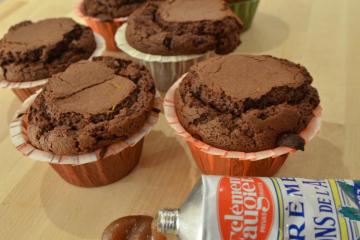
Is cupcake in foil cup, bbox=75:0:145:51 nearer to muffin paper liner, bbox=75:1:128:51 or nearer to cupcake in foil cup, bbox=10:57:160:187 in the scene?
muffin paper liner, bbox=75:1:128:51

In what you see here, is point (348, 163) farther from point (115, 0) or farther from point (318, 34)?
point (115, 0)

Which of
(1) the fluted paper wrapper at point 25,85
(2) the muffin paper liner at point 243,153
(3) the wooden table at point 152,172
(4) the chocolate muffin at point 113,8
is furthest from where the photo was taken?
(4) the chocolate muffin at point 113,8

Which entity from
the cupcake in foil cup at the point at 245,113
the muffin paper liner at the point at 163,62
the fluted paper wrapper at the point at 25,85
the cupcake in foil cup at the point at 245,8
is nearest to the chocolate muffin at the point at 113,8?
the muffin paper liner at the point at 163,62

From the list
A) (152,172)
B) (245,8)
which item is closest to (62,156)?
(152,172)

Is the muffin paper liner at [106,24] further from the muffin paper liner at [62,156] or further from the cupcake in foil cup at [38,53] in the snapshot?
the muffin paper liner at [62,156]

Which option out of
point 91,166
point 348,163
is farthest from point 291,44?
point 91,166

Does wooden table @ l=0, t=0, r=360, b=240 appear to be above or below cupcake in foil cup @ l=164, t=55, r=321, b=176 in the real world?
below

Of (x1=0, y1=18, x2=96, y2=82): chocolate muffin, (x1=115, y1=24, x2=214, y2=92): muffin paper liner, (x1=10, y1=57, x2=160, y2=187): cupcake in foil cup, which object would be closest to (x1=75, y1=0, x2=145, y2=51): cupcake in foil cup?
(x1=115, y1=24, x2=214, y2=92): muffin paper liner

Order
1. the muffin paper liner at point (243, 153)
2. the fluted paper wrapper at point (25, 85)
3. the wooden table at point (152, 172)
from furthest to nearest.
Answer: the fluted paper wrapper at point (25, 85)
the wooden table at point (152, 172)
the muffin paper liner at point (243, 153)
